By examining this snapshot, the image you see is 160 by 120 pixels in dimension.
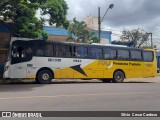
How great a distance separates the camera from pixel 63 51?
22078 millimetres

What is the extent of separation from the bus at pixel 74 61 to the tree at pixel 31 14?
5.22 ft

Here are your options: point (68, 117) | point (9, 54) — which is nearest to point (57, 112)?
point (68, 117)

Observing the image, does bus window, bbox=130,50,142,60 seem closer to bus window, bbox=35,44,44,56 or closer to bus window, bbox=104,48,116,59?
bus window, bbox=104,48,116,59

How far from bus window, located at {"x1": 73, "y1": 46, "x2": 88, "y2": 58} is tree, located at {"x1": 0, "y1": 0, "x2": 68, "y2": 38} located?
2372 mm

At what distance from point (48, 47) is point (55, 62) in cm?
115

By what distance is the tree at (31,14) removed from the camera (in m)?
20.1

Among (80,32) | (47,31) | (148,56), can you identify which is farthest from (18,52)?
(80,32)

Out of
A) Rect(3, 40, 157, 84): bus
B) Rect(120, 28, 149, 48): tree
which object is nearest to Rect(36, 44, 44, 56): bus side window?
Rect(3, 40, 157, 84): bus

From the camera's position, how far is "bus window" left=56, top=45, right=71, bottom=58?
859 inches

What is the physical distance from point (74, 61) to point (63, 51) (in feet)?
3.59

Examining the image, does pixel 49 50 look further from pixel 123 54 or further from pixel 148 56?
pixel 148 56

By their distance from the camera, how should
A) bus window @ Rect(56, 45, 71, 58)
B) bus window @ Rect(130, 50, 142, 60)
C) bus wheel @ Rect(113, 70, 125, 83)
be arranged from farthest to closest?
bus window @ Rect(130, 50, 142, 60)
bus wheel @ Rect(113, 70, 125, 83)
bus window @ Rect(56, 45, 71, 58)

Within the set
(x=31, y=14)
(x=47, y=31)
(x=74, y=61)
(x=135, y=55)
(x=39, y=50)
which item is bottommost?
(x=74, y=61)

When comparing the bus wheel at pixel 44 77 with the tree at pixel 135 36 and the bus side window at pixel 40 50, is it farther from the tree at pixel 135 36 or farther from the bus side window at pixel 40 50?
the tree at pixel 135 36
